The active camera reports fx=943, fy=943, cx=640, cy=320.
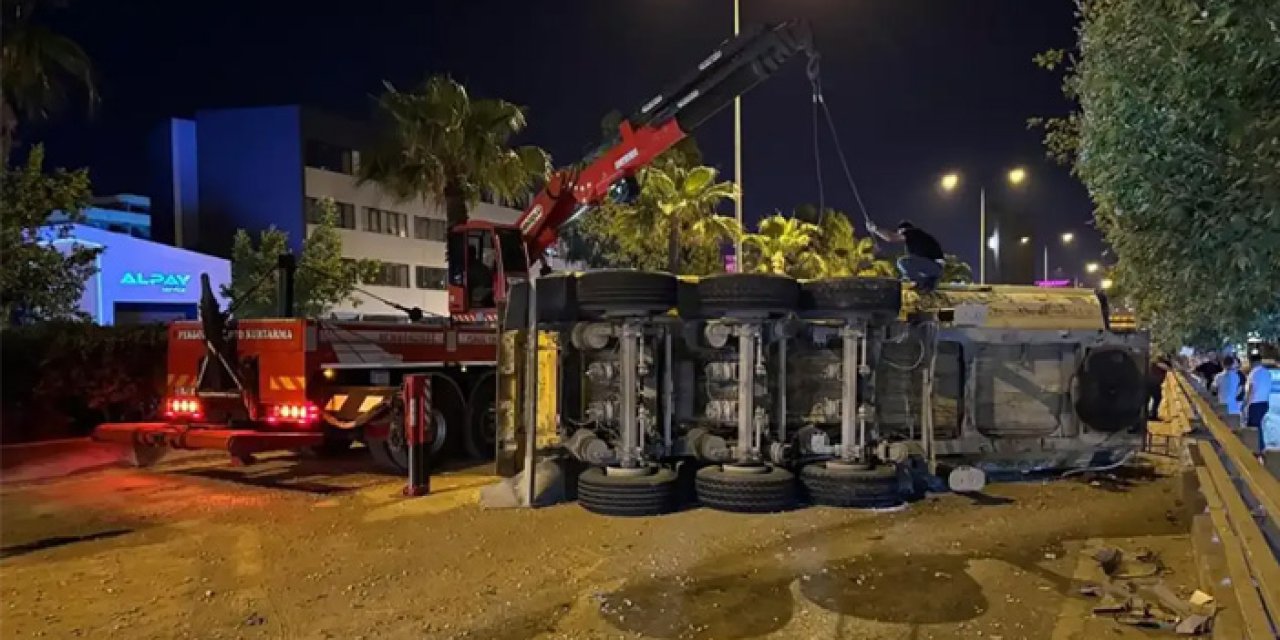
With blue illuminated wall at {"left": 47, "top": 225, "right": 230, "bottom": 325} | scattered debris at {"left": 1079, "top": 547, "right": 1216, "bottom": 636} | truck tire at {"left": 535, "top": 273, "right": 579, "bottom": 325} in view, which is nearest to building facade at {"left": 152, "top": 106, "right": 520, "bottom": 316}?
blue illuminated wall at {"left": 47, "top": 225, "right": 230, "bottom": 325}

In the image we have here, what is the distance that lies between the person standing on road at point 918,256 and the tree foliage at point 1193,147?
1.37 m

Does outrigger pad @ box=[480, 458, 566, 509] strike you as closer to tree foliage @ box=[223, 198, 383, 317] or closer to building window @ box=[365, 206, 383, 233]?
tree foliage @ box=[223, 198, 383, 317]

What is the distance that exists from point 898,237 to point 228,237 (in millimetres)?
49690

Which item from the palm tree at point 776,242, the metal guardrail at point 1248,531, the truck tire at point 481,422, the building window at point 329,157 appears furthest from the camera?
the building window at point 329,157

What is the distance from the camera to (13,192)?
45.4ft

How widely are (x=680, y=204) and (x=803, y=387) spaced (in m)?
20.7

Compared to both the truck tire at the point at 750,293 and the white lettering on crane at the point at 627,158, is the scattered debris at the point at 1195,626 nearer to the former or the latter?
the truck tire at the point at 750,293

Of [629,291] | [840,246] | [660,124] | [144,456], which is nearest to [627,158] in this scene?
[660,124]

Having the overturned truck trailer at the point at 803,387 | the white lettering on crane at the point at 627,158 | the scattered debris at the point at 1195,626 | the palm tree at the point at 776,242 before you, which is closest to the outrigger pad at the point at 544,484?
the overturned truck trailer at the point at 803,387

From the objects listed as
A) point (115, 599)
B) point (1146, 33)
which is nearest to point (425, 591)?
point (115, 599)

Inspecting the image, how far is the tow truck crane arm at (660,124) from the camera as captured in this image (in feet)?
34.4

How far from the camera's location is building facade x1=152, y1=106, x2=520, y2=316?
1907 inches

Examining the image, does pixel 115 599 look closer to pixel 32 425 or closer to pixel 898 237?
pixel 898 237

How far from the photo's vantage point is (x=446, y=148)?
68.0 feet
